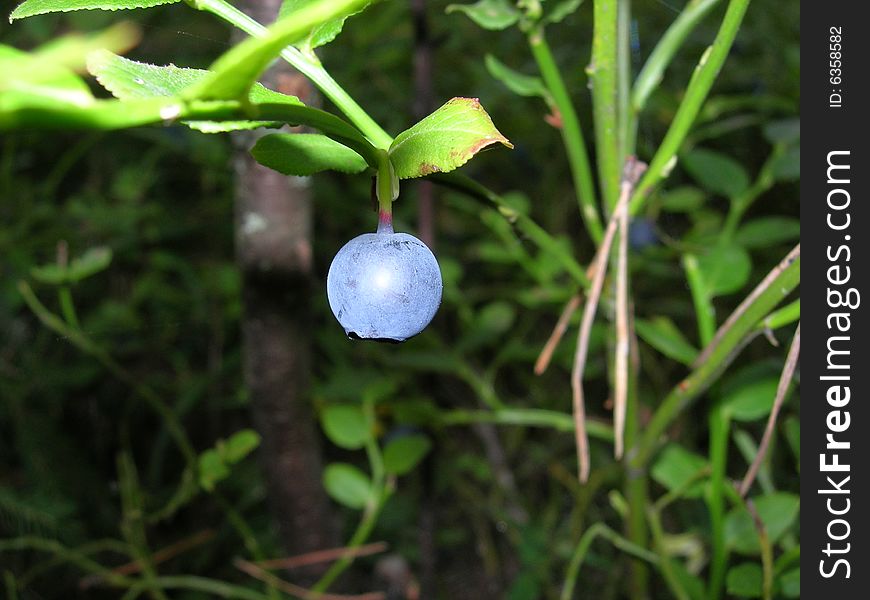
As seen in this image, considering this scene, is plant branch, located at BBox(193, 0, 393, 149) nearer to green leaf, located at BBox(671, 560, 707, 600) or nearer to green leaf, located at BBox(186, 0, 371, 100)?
green leaf, located at BBox(186, 0, 371, 100)

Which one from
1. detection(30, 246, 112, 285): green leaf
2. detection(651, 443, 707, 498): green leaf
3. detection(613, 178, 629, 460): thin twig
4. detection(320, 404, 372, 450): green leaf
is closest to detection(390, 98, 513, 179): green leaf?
detection(613, 178, 629, 460): thin twig

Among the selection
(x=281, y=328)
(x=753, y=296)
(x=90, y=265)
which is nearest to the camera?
(x=753, y=296)

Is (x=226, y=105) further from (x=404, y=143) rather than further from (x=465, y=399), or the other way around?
(x=465, y=399)

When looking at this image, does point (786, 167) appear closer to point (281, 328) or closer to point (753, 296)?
point (753, 296)

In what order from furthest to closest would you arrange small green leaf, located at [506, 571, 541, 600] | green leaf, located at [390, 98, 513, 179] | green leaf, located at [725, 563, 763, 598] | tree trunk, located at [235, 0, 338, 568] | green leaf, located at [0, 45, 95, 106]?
small green leaf, located at [506, 571, 541, 600] < tree trunk, located at [235, 0, 338, 568] < green leaf, located at [725, 563, 763, 598] < green leaf, located at [390, 98, 513, 179] < green leaf, located at [0, 45, 95, 106]

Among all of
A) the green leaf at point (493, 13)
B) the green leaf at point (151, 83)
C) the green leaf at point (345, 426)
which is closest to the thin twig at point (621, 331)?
the green leaf at point (493, 13)

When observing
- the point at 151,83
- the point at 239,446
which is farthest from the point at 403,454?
the point at 151,83
